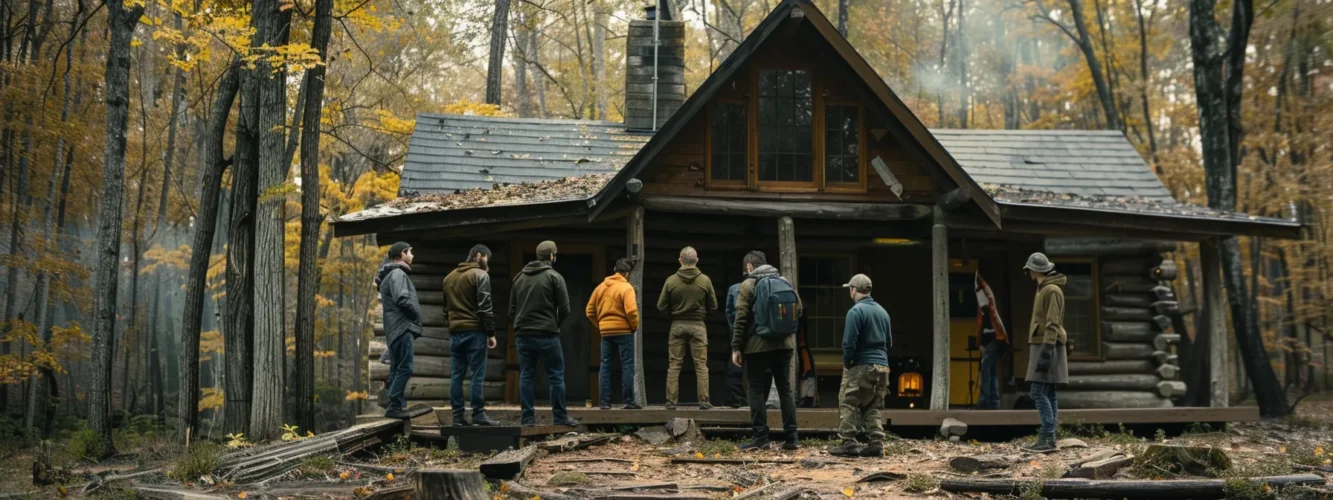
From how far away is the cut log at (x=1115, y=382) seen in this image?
54.5 feet

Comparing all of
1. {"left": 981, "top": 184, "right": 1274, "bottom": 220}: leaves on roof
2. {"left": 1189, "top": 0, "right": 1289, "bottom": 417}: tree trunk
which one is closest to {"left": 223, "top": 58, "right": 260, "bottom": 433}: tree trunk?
{"left": 981, "top": 184, "right": 1274, "bottom": 220}: leaves on roof

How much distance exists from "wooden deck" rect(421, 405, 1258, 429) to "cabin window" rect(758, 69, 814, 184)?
3.27 meters

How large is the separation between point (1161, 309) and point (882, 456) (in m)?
8.37

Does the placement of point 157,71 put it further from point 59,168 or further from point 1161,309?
point 1161,309

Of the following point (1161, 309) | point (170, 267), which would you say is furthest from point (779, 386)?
point (170, 267)

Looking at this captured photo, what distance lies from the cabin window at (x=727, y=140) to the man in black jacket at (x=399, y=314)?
4.78m

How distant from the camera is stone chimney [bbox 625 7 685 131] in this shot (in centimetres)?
1834

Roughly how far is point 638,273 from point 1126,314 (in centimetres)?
809

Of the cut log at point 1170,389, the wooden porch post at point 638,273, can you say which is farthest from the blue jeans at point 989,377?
the wooden porch post at point 638,273

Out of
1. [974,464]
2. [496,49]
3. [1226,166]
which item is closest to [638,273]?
[974,464]

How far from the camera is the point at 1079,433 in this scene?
1355cm

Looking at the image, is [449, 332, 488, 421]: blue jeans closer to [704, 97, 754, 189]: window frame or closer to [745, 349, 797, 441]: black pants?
[745, 349, 797, 441]: black pants

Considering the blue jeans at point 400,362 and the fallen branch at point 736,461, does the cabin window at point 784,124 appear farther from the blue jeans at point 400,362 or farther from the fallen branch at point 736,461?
the blue jeans at point 400,362

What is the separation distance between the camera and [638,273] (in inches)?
537
